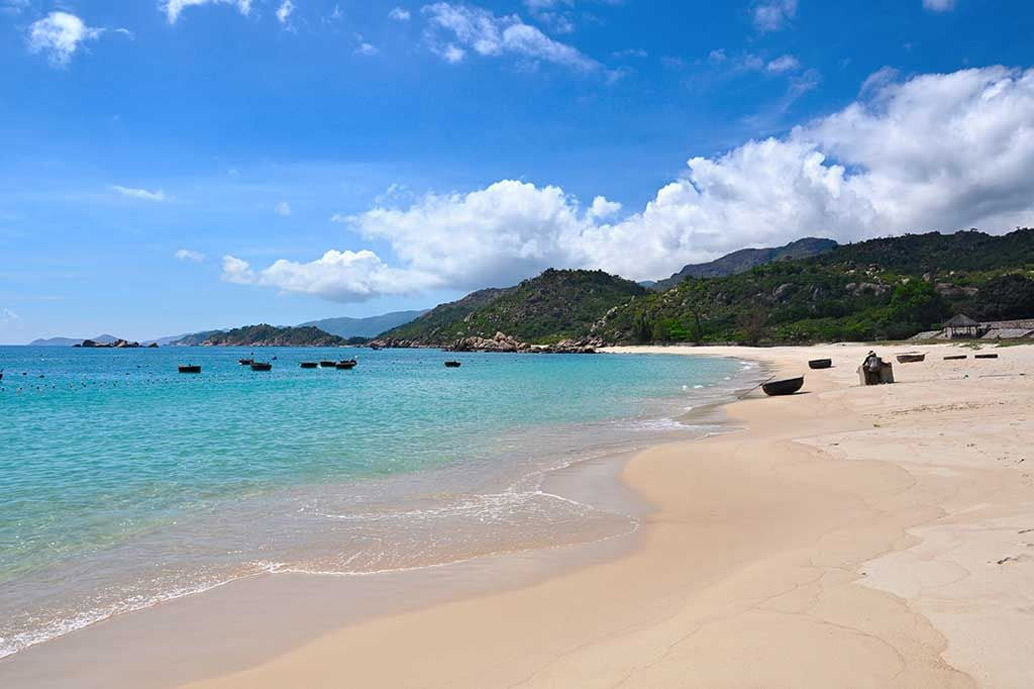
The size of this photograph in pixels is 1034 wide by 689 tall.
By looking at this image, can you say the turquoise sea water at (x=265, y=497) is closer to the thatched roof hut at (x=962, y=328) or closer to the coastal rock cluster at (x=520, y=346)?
the thatched roof hut at (x=962, y=328)

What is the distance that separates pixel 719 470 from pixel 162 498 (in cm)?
1073

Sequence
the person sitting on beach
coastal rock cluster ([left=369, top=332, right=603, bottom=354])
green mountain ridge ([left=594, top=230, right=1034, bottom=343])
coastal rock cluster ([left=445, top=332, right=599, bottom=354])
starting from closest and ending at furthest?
the person sitting on beach → green mountain ridge ([left=594, top=230, right=1034, bottom=343]) → coastal rock cluster ([left=445, top=332, right=599, bottom=354]) → coastal rock cluster ([left=369, top=332, right=603, bottom=354])

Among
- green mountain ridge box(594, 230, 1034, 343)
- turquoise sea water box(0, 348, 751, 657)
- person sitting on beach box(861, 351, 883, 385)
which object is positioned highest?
green mountain ridge box(594, 230, 1034, 343)

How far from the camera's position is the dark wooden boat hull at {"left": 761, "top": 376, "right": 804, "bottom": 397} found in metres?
28.6

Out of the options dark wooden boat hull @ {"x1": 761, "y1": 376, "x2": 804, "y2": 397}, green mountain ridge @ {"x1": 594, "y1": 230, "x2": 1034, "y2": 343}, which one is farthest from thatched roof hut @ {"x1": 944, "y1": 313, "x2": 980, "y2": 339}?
dark wooden boat hull @ {"x1": 761, "y1": 376, "x2": 804, "y2": 397}

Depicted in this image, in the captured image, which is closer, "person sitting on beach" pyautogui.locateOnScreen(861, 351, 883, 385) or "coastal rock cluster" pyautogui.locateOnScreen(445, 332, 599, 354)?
"person sitting on beach" pyautogui.locateOnScreen(861, 351, 883, 385)

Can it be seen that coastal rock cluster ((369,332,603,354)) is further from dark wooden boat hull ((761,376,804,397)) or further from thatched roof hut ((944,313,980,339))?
dark wooden boat hull ((761,376,804,397))

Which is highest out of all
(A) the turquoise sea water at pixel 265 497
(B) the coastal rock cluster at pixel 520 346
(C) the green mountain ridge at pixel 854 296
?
(C) the green mountain ridge at pixel 854 296

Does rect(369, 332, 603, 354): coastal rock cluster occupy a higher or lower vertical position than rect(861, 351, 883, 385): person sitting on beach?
higher

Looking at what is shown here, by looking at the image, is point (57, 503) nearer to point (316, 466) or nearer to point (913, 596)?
point (316, 466)

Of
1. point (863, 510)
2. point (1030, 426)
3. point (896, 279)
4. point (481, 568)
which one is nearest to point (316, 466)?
point (481, 568)

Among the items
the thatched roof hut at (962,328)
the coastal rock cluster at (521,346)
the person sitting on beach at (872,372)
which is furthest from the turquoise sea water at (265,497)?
the coastal rock cluster at (521,346)

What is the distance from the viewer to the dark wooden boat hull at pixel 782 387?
2864 centimetres

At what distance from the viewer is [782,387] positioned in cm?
2869
